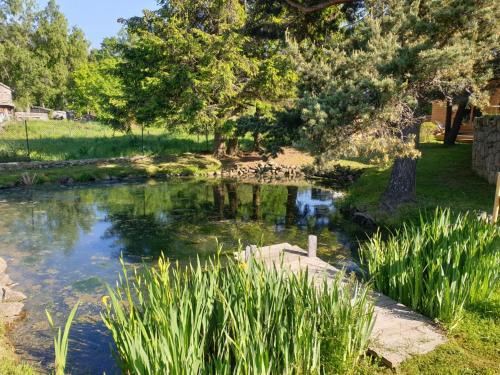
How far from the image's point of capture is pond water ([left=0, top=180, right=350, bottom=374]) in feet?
21.3

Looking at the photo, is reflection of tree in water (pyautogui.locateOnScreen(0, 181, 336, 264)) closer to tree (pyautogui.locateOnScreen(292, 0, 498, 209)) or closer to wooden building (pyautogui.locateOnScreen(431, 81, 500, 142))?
tree (pyautogui.locateOnScreen(292, 0, 498, 209))

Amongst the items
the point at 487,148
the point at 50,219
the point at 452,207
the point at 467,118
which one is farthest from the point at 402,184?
the point at 467,118

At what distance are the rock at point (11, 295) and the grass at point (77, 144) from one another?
1390cm

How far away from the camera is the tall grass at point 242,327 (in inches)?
132

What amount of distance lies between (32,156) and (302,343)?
1948 cm

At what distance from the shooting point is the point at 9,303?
6863 mm

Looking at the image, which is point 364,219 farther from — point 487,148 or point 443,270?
point 443,270

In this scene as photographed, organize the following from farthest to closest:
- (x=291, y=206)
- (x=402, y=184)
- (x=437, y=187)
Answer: (x=291, y=206), (x=437, y=187), (x=402, y=184)

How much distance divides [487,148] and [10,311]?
1364 centimetres

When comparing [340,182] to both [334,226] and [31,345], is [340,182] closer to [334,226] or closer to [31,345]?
[334,226]

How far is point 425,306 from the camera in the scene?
17.7 ft

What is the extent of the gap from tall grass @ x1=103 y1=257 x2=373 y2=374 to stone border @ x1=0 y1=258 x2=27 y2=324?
11.9ft

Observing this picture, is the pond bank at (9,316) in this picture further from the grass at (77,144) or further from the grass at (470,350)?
the grass at (77,144)

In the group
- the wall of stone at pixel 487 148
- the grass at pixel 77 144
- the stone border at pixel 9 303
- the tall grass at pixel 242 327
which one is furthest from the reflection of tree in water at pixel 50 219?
the wall of stone at pixel 487 148
